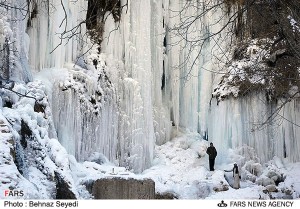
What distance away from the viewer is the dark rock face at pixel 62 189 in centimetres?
935

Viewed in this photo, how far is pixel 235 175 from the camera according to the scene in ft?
48.8

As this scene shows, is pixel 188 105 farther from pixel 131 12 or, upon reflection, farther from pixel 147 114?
pixel 131 12

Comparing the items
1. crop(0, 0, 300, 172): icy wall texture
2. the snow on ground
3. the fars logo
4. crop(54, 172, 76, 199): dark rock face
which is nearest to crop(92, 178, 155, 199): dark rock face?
the snow on ground

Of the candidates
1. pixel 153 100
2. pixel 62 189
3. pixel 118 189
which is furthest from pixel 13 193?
pixel 153 100

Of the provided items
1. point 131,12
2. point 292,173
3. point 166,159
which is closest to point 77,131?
point 166,159

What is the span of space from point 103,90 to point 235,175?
4.26m

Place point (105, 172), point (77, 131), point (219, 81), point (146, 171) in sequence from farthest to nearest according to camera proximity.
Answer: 1. point (219, 81)
2. point (146, 171)
3. point (77, 131)
4. point (105, 172)

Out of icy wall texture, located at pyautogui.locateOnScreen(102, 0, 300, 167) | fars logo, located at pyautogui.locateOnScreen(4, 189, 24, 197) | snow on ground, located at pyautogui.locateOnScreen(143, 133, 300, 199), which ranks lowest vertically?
snow on ground, located at pyautogui.locateOnScreen(143, 133, 300, 199)

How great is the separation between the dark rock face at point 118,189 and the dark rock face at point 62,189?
2023mm

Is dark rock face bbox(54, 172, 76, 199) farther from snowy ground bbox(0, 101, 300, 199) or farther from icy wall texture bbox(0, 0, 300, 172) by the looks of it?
icy wall texture bbox(0, 0, 300, 172)

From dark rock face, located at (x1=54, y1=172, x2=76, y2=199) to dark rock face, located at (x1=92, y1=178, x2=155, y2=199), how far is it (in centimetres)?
202

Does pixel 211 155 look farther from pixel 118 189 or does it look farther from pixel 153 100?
pixel 118 189

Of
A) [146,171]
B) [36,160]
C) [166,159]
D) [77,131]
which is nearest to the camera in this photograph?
[36,160]

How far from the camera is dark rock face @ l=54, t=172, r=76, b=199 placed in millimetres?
9352
